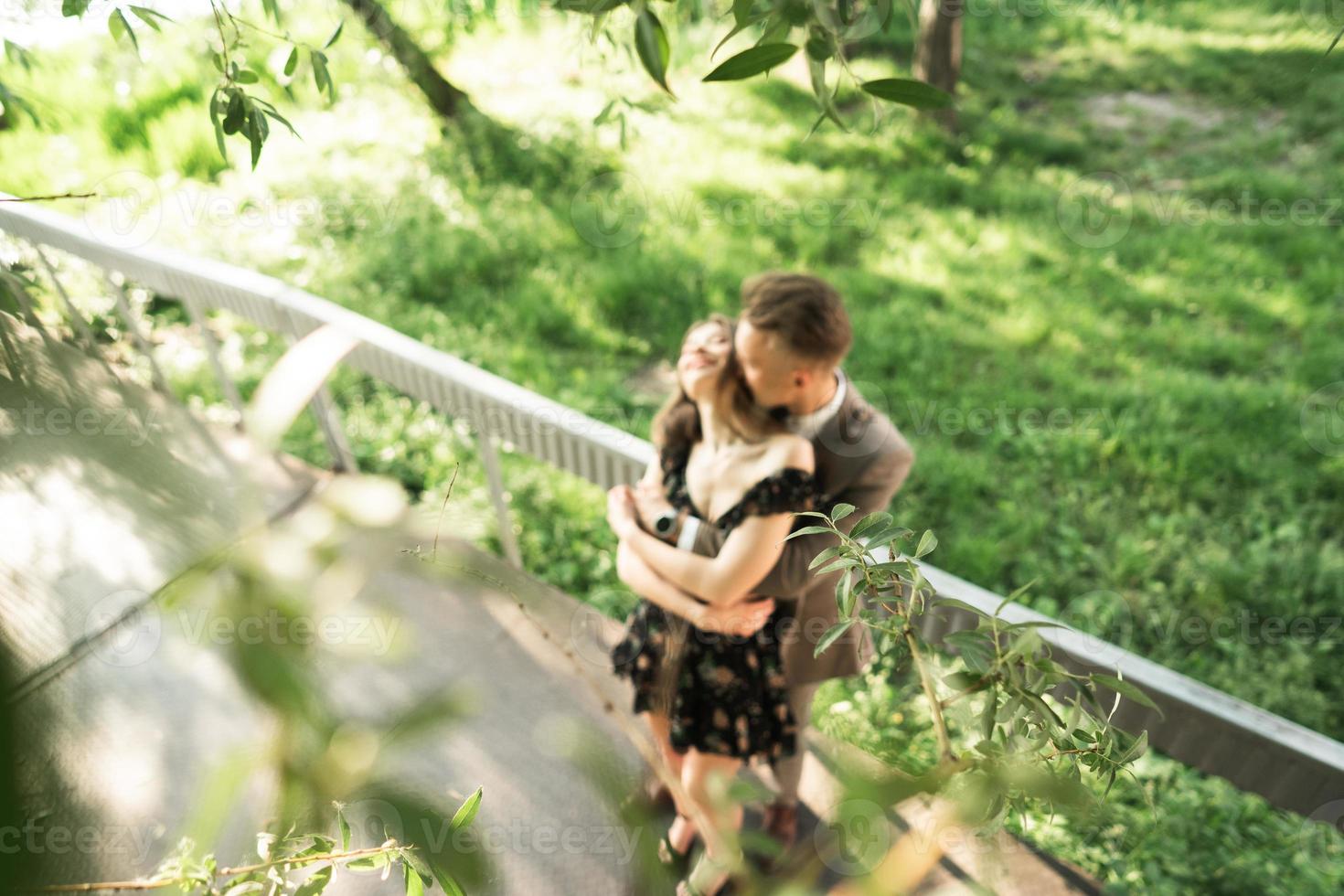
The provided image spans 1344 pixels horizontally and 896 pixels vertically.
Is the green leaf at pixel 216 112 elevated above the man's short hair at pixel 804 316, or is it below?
above

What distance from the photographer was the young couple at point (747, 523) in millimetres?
1698

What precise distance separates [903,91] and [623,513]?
142 centimetres

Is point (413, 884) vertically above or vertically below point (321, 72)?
below

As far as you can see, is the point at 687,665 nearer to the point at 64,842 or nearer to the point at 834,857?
the point at 834,857

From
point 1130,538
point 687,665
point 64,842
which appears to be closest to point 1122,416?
point 1130,538

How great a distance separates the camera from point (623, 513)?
6.51 ft

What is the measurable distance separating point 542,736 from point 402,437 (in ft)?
7.06
